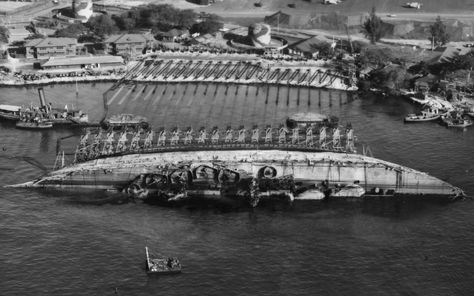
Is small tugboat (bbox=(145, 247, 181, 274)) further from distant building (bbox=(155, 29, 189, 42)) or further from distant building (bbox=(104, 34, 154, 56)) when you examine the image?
distant building (bbox=(155, 29, 189, 42))

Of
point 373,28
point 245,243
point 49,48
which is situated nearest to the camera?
point 245,243

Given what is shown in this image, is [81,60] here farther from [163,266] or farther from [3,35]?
[163,266]

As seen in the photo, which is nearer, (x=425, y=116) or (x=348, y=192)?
(x=348, y=192)

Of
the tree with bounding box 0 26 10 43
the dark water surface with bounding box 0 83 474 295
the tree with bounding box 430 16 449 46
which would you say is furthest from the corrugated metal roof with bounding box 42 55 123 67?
the tree with bounding box 430 16 449 46

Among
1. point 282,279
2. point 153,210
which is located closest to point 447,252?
point 282,279

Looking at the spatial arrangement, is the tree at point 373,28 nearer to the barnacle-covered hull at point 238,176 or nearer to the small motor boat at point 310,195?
the barnacle-covered hull at point 238,176

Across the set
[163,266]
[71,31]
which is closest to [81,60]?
[71,31]

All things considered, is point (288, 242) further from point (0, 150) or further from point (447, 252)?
point (0, 150)

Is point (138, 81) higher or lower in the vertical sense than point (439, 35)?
lower
